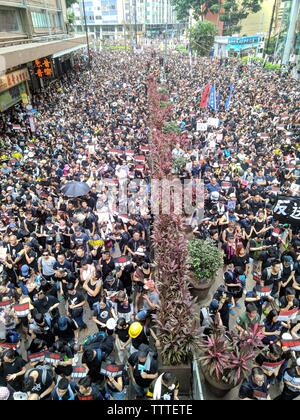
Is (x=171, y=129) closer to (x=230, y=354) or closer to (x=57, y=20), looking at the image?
(x=230, y=354)

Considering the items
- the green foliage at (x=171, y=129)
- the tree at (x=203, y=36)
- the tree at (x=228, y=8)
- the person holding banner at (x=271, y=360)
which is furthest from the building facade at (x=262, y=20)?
the person holding banner at (x=271, y=360)

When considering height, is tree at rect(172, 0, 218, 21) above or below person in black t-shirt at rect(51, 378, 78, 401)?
above

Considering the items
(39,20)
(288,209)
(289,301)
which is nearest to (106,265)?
(289,301)

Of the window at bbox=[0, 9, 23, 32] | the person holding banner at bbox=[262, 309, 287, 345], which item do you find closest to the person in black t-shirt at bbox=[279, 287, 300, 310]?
the person holding banner at bbox=[262, 309, 287, 345]

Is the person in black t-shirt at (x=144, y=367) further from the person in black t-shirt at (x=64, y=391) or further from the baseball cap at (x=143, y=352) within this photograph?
the person in black t-shirt at (x=64, y=391)

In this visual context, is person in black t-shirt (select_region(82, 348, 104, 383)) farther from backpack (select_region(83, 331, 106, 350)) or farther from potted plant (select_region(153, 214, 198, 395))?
potted plant (select_region(153, 214, 198, 395))

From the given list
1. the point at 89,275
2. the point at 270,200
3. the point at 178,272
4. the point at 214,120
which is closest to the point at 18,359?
the point at 89,275

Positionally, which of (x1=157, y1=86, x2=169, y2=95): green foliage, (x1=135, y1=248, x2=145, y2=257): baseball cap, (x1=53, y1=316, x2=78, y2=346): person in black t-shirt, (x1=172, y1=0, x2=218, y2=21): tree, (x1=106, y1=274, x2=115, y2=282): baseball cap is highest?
(x1=172, y1=0, x2=218, y2=21): tree
